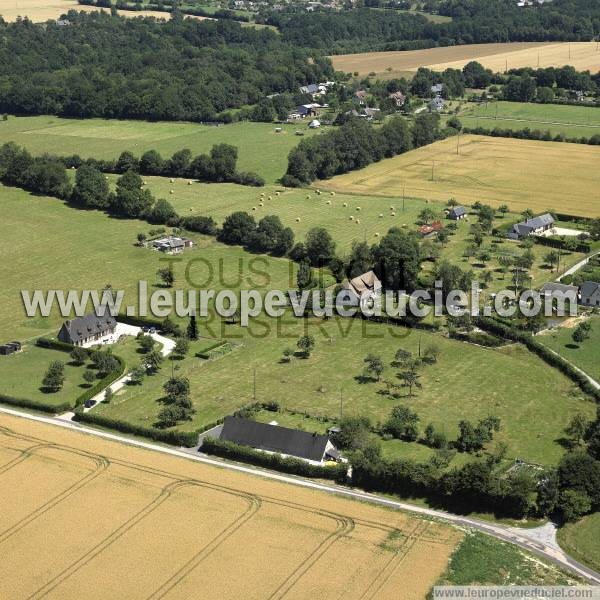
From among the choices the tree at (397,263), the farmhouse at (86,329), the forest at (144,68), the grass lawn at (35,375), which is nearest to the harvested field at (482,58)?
the forest at (144,68)

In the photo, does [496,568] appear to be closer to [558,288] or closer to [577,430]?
[577,430]

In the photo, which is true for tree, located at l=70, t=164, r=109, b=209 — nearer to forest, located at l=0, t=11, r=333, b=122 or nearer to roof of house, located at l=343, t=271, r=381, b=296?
roof of house, located at l=343, t=271, r=381, b=296

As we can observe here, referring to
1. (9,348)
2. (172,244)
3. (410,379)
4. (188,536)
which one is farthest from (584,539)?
(172,244)

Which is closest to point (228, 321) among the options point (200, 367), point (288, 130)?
point (200, 367)

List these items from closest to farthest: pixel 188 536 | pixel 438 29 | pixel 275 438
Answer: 1. pixel 188 536
2. pixel 275 438
3. pixel 438 29

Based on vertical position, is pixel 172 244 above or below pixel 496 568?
above

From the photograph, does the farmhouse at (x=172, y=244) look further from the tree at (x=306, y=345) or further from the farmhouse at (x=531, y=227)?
the farmhouse at (x=531, y=227)
